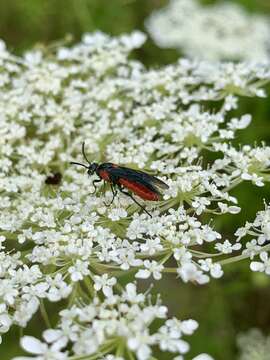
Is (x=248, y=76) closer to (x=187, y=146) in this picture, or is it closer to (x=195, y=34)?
(x=187, y=146)

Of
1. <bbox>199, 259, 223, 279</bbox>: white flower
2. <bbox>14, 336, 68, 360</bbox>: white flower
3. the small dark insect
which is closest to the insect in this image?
the small dark insect

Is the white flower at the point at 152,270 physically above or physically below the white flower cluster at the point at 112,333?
above

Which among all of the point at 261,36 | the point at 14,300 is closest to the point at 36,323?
the point at 14,300

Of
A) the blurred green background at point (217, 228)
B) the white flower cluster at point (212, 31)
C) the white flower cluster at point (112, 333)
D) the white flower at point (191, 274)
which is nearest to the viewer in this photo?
the white flower cluster at point (112, 333)

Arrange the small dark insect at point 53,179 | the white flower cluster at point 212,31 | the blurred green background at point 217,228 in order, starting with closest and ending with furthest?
1. the small dark insect at point 53,179
2. the blurred green background at point 217,228
3. the white flower cluster at point 212,31

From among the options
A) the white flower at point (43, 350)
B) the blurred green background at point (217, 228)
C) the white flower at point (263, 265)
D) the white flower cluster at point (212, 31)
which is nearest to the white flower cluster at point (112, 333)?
the white flower at point (43, 350)

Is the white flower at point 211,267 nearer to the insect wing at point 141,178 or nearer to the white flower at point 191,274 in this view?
the white flower at point 191,274

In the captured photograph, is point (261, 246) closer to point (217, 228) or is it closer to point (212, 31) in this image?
point (217, 228)
